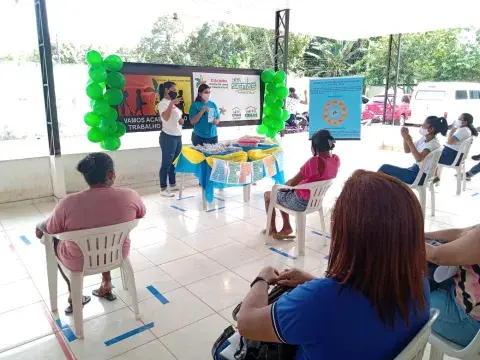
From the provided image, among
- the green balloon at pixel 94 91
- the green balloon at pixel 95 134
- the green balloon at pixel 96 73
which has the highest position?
the green balloon at pixel 96 73

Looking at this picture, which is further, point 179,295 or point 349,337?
point 179,295

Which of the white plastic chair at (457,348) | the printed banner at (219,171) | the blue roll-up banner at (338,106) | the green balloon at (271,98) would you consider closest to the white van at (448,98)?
the green balloon at (271,98)

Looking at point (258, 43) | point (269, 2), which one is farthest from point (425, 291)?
point (258, 43)

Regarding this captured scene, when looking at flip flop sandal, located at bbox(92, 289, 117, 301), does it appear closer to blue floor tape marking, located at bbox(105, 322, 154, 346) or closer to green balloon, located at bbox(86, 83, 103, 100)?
blue floor tape marking, located at bbox(105, 322, 154, 346)

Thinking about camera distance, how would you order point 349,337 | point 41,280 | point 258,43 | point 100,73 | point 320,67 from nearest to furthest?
1. point 349,337
2. point 41,280
3. point 100,73
4. point 258,43
5. point 320,67

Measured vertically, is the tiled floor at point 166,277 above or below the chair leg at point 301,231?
below

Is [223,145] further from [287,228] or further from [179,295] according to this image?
[179,295]

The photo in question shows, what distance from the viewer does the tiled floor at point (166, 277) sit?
196cm

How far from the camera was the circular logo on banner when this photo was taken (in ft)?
12.2

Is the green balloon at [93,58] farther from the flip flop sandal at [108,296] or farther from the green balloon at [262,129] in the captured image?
the flip flop sandal at [108,296]

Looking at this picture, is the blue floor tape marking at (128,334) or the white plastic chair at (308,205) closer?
the blue floor tape marking at (128,334)

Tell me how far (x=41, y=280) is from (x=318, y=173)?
2206 mm

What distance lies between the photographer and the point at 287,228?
341cm

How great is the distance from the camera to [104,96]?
4.36 metres
